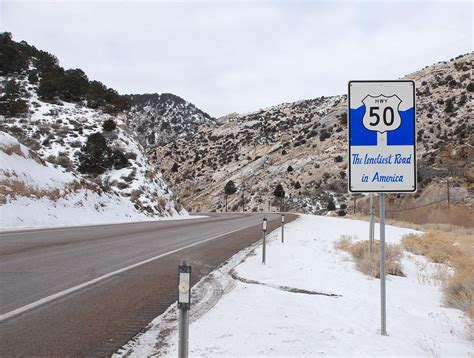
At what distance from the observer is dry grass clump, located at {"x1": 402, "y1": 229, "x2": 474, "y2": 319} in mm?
7309

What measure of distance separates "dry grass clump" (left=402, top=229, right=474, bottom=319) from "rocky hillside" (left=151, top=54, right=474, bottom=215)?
24555 millimetres

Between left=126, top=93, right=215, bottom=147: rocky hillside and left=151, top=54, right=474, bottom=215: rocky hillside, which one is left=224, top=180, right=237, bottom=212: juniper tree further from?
left=126, top=93, right=215, bottom=147: rocky hillside

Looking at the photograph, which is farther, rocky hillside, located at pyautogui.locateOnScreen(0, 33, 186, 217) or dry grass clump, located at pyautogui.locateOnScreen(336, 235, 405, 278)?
rocky hillside, located at pyautogui.locateOnScreen(0, 33, 186, 217)

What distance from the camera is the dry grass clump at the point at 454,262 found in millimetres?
7309

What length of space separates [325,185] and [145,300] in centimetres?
5783

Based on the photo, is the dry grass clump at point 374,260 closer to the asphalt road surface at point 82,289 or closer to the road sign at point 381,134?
the asphalt road surface at point 82,289

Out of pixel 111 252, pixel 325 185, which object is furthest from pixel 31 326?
pixel 325 185

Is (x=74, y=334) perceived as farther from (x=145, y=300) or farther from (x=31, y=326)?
(x=145, y=300)

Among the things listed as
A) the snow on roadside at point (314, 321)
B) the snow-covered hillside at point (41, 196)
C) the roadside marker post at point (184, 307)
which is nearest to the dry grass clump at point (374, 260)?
the snow on roadside at point (314, 321)

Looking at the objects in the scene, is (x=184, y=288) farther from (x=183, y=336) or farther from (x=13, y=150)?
(x=13, y=150)

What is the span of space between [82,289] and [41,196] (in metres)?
17.7

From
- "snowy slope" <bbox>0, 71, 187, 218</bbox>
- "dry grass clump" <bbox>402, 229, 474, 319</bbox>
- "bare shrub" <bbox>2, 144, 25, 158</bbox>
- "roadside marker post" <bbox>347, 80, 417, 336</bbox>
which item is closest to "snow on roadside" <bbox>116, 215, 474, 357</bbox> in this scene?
"dry grass clump" <bbox>402, 229, 474, 319</bbox>

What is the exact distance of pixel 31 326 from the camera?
5758mm

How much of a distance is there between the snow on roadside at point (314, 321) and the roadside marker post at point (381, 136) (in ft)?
2.48
